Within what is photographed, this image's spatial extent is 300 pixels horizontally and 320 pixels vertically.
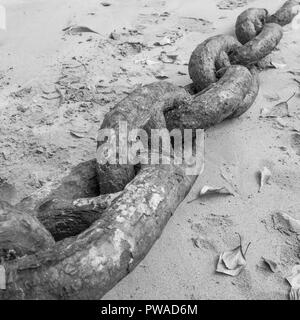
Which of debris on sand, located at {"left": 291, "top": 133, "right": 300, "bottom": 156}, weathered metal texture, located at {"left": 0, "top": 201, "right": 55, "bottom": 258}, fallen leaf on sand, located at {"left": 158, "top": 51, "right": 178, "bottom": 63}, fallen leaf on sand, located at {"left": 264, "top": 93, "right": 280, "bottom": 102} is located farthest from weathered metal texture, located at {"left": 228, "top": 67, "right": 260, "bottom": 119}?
weathered metal texture, located at {"left": 0, "top": 201, "right": 55, "bottom": 258}

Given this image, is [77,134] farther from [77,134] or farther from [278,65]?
[278,65]

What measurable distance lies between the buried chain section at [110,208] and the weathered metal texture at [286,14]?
1000mm

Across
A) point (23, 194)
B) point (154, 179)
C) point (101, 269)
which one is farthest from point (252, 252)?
point (23, 194)

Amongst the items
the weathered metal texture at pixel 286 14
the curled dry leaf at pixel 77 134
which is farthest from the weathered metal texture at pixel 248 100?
the weathered metal texture at pixel 286 14

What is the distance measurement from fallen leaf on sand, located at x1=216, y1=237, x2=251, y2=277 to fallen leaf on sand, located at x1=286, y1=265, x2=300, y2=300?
6.6 inches

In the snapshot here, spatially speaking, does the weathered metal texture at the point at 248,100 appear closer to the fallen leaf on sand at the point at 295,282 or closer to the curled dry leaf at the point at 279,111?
the curled dry leaf at the point at 279,111

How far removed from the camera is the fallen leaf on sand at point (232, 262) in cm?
162

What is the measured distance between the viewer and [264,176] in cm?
205

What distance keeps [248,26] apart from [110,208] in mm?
2019

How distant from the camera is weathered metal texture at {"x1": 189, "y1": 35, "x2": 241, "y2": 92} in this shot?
95.0 inches

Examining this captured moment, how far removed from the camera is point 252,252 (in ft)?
5.59

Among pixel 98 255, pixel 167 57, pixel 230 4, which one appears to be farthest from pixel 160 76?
pixel 98 255

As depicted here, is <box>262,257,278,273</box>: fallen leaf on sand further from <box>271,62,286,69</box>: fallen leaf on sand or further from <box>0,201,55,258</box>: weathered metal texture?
<box>271,62,286,69</box>: fallen leaf on sand

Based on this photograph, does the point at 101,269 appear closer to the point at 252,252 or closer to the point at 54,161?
the point at 252,252
